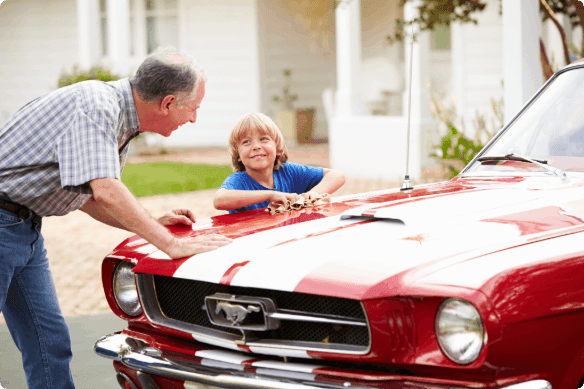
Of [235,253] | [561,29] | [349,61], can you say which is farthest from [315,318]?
[349,61]

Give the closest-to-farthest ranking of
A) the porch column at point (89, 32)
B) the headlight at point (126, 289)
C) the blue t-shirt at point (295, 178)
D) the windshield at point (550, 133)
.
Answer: the headlight at point (126, 289) → the windshield at point (550, 133) → the blue t-shirt at point (295, 178) → the porch column at point (89, 32)

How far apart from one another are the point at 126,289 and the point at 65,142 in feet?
2.22

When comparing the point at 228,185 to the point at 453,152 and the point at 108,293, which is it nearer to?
the point at 108,293

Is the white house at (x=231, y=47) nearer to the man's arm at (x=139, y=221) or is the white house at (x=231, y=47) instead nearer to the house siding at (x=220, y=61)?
the house siding at (x=220, y=61)

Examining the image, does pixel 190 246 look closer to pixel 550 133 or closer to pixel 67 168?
pixel 67 168

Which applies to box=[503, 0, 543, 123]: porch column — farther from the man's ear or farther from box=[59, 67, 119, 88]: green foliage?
box=[59, 67, 119, 88]: green foliage

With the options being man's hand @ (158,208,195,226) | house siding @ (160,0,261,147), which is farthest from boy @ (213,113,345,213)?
house siding @ (160,0,261,147)

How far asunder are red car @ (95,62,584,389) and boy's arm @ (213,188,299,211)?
1.07 feet

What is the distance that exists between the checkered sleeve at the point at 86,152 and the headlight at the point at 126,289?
1.44 ft

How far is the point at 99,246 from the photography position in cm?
815

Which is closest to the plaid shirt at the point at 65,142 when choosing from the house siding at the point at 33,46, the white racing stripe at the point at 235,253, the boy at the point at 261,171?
the white racing stripe at the point at 235,253

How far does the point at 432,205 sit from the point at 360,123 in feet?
29.7

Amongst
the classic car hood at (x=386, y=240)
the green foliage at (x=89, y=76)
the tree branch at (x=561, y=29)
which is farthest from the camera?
the green foliage at (x=89, y=76)

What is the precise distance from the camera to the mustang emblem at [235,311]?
2369 mm
